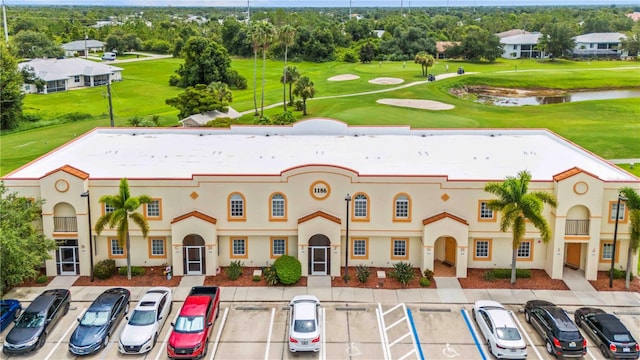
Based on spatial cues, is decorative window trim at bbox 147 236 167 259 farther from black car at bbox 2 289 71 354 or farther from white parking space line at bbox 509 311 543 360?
white parking space line at bbox 509 311 543 360

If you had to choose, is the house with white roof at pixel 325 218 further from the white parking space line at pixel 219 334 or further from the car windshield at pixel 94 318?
the car windshield at pixel 94 318

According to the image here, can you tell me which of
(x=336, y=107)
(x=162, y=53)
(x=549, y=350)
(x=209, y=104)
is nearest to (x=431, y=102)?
(x=336, y=107)

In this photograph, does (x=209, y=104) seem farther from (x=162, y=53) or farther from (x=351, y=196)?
(x=162, y=53)

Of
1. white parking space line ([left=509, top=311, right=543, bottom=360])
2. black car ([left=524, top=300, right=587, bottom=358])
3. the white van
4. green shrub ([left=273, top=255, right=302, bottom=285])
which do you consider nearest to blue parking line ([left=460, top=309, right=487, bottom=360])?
white parking space line ([left=509, top=311, right=543, bottom=360])

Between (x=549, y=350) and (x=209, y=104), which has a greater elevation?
(x=209, y=104)

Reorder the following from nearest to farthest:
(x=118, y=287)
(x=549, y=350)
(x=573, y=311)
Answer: (x=549, y=350) < (x=573, y=311) < (x=118, y=287)
